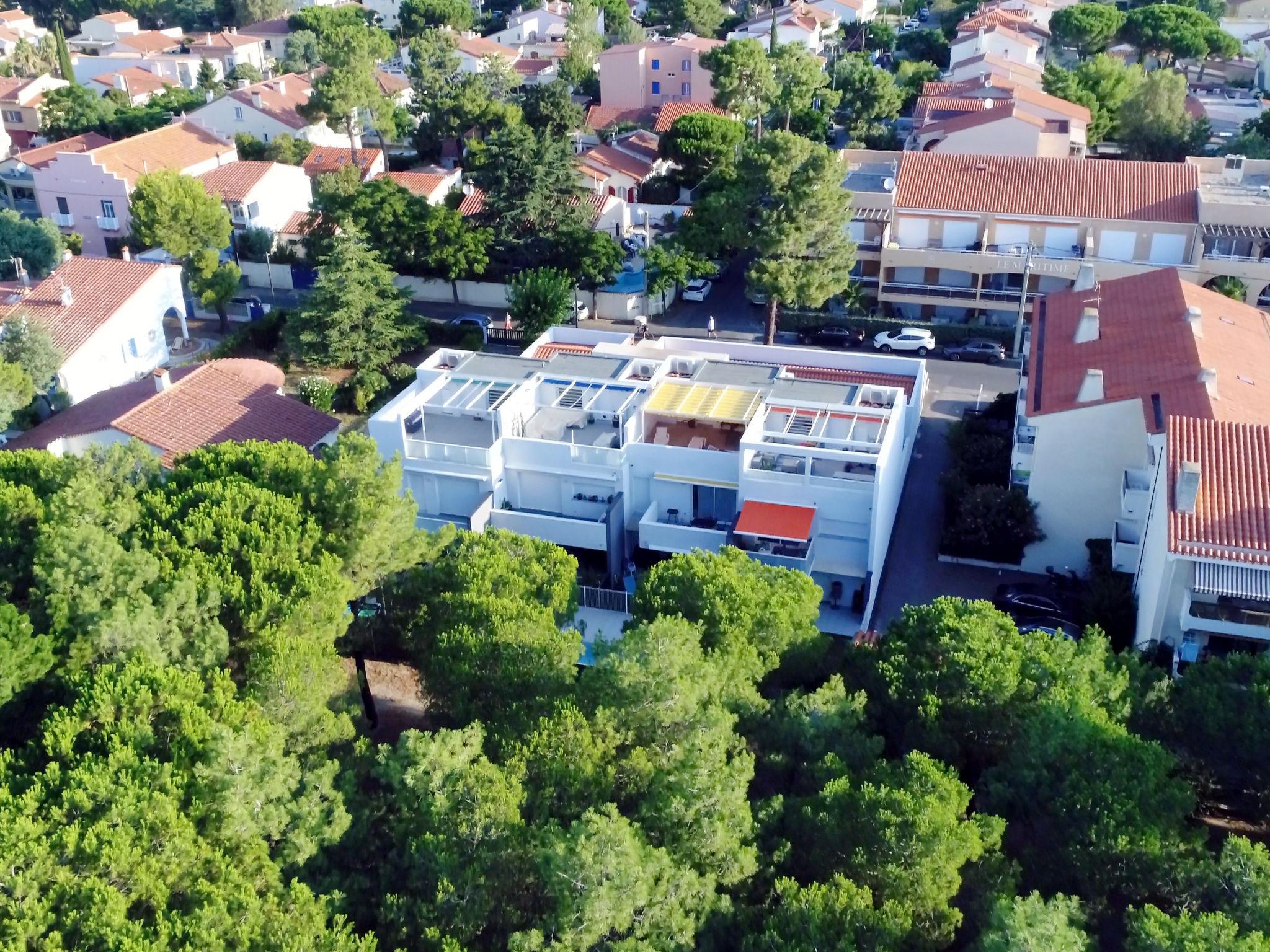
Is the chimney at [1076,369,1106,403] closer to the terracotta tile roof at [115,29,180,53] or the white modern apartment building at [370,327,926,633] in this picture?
the white modern apartment building at [370,327,926,633]

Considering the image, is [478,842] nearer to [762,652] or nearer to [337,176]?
[762,652]

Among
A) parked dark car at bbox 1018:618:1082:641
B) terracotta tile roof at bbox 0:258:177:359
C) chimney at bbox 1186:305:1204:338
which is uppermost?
chimney at bbox 1186:305:1204:338

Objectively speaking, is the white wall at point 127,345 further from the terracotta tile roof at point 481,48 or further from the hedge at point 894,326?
the terracotta tile roof at point 481,48

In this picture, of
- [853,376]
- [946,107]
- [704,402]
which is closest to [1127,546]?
[853,376]

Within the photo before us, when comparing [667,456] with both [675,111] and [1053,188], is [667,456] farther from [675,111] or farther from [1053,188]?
[675,111]

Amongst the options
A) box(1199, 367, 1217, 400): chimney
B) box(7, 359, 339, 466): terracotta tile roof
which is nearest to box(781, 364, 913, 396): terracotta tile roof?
box(1199, 367, 1217, 400): chimney

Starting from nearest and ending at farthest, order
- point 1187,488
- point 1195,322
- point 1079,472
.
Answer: point 1187,488 < point 1079,472 < point 1195,322
